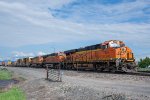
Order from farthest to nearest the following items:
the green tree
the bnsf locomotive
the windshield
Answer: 1. the green tree
2. the windshield
3. the bnsf locomotive

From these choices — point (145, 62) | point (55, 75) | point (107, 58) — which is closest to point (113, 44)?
point (107, 58)

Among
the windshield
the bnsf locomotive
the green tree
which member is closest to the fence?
the bnsf locomotive

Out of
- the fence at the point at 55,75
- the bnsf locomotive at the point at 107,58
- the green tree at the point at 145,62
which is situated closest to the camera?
the fence at the point at 55,75

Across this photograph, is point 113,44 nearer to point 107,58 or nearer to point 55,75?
point 107,58

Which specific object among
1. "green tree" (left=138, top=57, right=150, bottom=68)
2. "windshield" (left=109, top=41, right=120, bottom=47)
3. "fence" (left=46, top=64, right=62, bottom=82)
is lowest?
"fence" (left=46, top=64, right=62, bottom=82)

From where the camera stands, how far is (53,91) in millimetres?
20734

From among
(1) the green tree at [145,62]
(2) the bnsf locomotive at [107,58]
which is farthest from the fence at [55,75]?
(1) the green tree at [145,62]

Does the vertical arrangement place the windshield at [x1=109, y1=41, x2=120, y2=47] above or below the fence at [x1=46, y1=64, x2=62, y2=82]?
above

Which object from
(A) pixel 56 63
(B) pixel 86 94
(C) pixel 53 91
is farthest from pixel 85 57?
(B) pixel 86 94

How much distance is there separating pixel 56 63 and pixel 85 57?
60.0 feet

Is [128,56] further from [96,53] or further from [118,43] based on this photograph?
[96,53]

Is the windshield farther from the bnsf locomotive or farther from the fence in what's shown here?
the fence

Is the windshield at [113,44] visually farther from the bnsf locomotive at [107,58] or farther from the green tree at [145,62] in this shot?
the green tree at [145,62]

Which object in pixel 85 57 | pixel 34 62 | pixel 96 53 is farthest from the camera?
pixel 34 62
